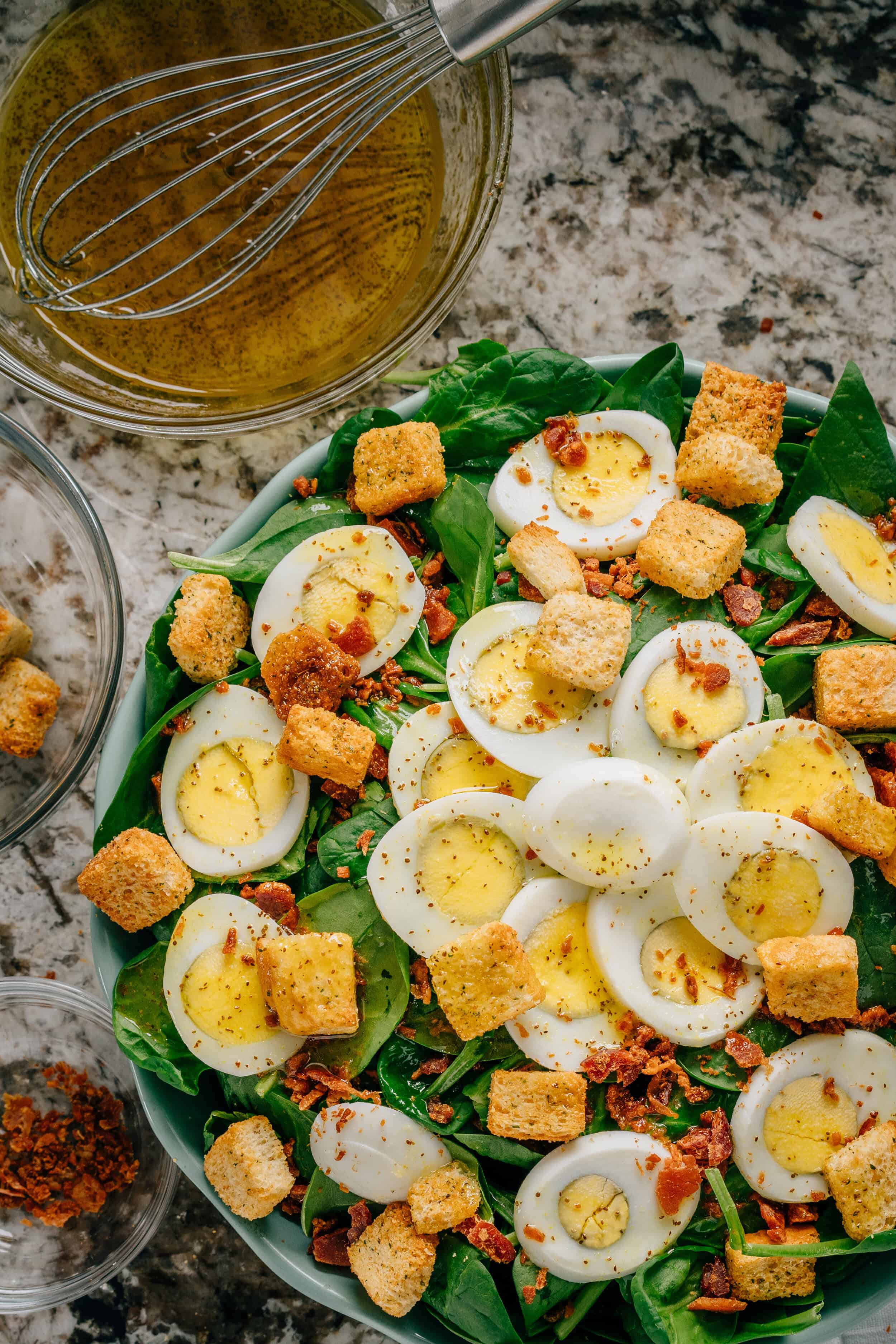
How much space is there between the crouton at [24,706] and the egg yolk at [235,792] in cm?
52

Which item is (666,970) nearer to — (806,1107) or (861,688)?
(806,1107)

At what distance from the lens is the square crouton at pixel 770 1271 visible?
2135mm

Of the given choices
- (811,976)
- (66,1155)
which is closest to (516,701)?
(811,976)

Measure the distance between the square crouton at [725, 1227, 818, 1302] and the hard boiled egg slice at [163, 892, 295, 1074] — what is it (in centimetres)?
100

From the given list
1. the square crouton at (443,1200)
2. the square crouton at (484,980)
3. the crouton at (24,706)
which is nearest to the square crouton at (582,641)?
the square crouton at (484,980)

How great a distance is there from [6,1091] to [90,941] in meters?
0.49

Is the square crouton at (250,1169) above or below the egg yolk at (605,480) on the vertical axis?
below

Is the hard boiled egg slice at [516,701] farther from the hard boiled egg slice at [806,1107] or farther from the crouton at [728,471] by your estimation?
the hard boiled egg slice at [806,1107]

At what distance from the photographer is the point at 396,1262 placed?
7.00ft

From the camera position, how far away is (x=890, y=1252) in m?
2.27

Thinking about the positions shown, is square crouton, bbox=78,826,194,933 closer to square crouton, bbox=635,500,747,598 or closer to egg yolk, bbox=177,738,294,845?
egg yolk, bbox=177,738,294,845

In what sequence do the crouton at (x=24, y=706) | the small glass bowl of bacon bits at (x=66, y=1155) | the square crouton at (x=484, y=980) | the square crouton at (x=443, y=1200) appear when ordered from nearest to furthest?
1. the square crouton at (x=484, y=980)
2. the square crouton at (x=443, y=1200)
3. the crouton at (x=24, y=706)
4. the small glass bowl of bacon bits at (x=66, y=1155)

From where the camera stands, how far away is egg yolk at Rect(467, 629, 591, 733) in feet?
7.22

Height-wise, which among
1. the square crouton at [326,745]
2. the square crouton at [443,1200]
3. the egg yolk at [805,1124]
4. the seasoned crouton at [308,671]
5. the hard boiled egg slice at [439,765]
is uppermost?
the seasoned crouton at [308,671]
